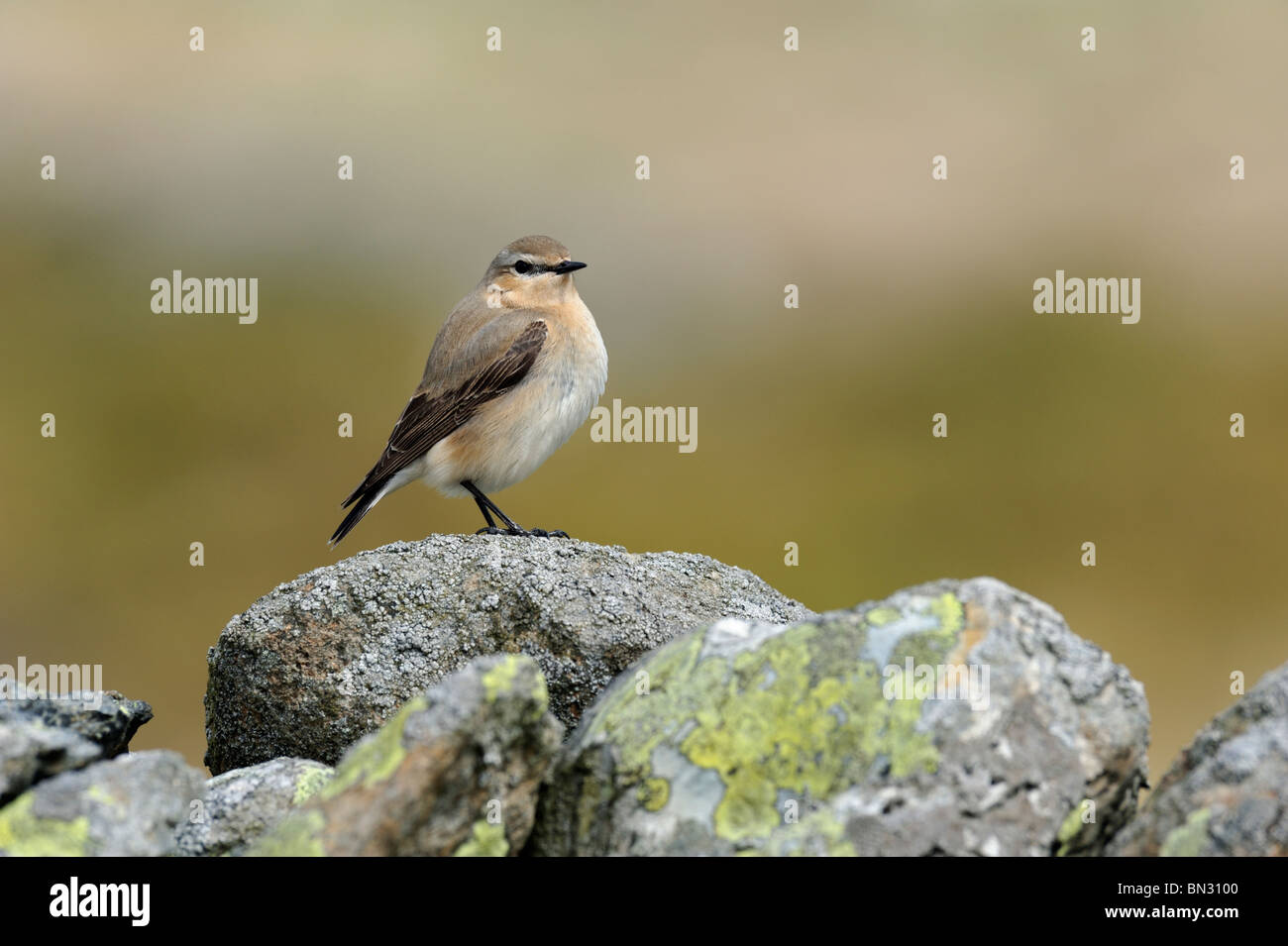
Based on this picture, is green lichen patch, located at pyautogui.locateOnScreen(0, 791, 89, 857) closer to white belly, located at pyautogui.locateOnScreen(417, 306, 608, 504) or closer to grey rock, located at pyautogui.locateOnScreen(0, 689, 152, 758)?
grey rock, located at pyautogui.locateOnScreen(0, 689, 152, 758)

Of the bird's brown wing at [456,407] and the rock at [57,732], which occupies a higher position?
the bird's brown wing at [456,407]

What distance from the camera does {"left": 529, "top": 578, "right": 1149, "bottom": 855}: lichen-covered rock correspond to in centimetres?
528

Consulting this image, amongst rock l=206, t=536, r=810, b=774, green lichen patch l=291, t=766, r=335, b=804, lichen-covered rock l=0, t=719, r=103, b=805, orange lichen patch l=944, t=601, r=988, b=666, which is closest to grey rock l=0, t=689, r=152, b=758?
lichen-covered rock l=0, t=719, r=103, b=805

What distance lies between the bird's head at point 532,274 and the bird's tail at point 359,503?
6.20ft

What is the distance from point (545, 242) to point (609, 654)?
4787 millimetres

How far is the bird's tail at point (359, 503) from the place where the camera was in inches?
419

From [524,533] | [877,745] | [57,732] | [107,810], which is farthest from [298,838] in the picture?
[524,533]

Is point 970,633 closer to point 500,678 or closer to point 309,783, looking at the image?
point 500,678

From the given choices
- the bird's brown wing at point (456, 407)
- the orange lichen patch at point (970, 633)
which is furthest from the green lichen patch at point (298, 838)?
the bird's brown wing at point (456, 407)

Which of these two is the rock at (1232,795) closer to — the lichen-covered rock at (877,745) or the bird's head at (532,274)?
the lichen-covered rock at (877,745)

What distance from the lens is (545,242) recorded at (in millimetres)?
11422

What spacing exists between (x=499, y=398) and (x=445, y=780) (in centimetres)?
581

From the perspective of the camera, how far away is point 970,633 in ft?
18.6

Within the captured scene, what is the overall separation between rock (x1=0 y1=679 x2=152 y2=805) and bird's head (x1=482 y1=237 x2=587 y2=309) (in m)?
5.19
